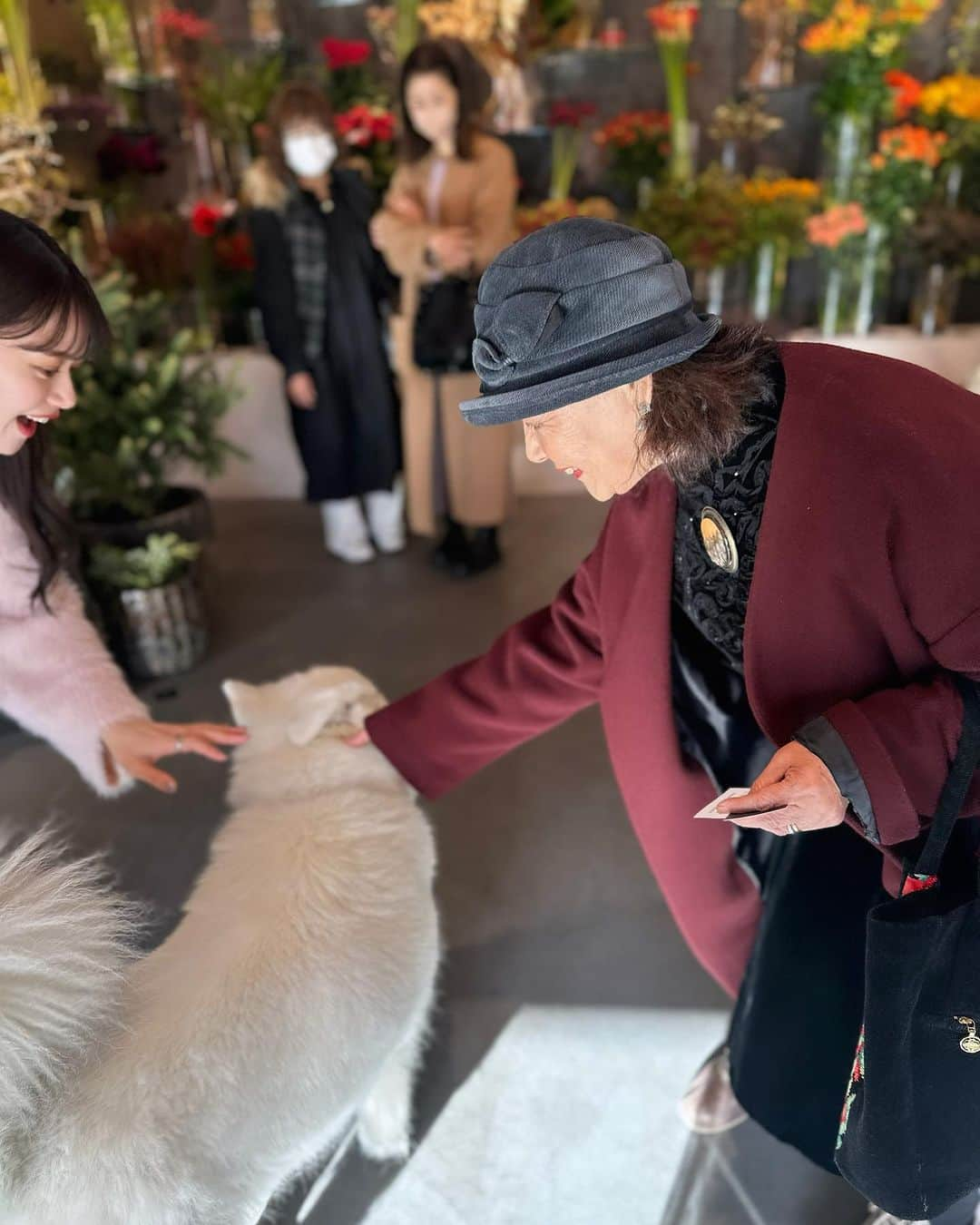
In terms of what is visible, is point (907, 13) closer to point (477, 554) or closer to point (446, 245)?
point (446, 245)

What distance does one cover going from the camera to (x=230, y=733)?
1.28 m

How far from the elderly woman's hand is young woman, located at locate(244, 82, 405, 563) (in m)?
2.47

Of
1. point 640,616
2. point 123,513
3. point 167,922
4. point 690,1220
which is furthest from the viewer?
point 123,513

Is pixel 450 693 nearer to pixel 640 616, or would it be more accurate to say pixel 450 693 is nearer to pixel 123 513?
pixel 640 616

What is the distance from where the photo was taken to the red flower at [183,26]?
157 inches

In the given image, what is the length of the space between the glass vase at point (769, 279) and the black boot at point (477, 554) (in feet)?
5.23

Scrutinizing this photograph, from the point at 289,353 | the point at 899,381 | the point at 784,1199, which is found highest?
the point at 899,381

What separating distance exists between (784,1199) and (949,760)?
0.80 m

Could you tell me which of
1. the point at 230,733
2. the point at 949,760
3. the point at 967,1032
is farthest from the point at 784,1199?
the point at 230,733

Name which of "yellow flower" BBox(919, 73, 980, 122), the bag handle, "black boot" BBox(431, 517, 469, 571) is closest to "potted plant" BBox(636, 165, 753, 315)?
"yellow flower" BBox(919, 73, 980, 122)

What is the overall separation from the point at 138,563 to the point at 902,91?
10.9ft

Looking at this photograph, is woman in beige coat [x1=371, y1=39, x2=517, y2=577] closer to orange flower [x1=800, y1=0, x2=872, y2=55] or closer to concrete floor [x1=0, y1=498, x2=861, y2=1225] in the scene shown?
concrete floor [x1=0, y1=498, x2=861, y2=1225]

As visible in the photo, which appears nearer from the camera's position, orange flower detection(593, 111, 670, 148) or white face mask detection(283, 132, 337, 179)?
white face mask detection(283, 132, 337, 179)

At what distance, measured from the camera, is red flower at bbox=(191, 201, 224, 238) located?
3629 mm
